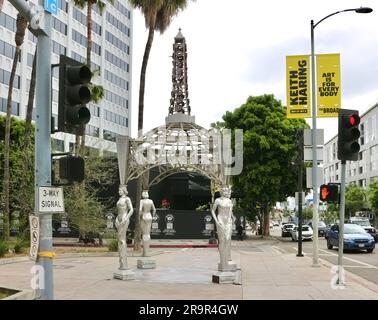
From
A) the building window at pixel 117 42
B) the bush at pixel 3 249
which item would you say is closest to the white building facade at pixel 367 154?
the building window at pixel 117 42

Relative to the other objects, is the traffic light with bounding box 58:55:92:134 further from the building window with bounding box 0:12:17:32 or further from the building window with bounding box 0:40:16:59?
the building window with bounding box 0:12:17:32

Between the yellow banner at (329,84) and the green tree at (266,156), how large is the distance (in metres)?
22.4

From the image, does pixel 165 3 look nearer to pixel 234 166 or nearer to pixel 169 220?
pixel 234 166

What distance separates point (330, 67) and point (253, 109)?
2564 centimetres

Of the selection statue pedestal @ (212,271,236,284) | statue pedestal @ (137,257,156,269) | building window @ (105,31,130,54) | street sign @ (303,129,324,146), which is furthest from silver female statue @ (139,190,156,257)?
building window @ (105,31,130,54)

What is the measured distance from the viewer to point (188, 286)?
13.7 m

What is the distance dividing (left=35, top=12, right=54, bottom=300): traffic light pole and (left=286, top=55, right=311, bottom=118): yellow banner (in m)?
12.8

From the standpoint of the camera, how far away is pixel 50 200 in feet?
26.9

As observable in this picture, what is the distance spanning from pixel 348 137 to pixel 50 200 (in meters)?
7.69

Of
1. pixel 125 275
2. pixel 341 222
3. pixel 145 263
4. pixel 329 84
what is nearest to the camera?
pixel 341 222

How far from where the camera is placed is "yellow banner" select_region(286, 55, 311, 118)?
66.0ft

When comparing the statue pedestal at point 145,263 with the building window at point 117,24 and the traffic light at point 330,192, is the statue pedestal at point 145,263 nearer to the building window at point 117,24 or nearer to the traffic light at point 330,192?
the traffic light at point 330,192

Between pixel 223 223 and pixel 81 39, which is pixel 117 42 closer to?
pixel 81 39

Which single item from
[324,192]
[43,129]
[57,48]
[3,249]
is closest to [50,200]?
[43,129]
